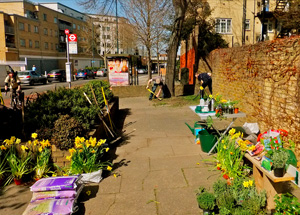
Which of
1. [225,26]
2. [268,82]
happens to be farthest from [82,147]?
[225,26]

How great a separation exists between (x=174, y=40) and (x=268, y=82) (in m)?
8.46

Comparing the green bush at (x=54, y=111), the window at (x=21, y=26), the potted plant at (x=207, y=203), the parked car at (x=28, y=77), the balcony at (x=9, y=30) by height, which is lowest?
the potted plant at (x=207, y=203)

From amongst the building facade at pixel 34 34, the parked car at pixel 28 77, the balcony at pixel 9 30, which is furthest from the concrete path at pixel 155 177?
the balcony at pixel 9 30

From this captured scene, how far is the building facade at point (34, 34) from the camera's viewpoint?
44844mm

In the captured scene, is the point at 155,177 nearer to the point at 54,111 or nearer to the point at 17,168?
A: the point at 17,168

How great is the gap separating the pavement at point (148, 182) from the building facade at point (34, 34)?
138ft

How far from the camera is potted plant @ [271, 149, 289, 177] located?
3.22 metres

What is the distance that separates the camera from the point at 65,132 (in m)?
4.96

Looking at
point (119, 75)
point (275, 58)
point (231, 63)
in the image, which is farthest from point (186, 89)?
point (275, 58)

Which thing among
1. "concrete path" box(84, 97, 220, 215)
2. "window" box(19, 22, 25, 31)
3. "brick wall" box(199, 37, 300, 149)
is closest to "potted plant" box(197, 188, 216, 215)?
"concrete path" box(84, 97, 220, 215)

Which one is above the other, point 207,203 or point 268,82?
point 268,82

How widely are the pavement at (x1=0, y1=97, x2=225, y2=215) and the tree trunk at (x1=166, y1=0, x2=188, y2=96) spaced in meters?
7.13

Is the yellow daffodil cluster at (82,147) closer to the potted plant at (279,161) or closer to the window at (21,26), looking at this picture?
the potted plant at (279,161)

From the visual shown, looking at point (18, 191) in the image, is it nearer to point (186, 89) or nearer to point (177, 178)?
point (177, 178)
